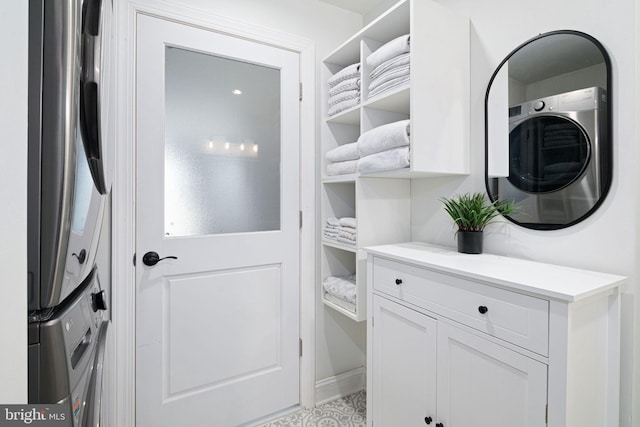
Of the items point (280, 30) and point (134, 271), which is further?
point (280, 30)

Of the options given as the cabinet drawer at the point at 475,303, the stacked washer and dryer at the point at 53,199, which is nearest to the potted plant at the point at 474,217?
the cabinet drawer at the point at 475,303

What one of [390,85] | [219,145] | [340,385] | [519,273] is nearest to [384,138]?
[390,85]

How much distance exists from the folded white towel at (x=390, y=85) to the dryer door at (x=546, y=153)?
1.66ft

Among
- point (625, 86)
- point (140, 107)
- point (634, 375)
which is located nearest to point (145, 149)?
point (140, 107)

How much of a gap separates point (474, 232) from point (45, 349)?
1.40 m

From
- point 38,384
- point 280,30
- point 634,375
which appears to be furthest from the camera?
point 280,30

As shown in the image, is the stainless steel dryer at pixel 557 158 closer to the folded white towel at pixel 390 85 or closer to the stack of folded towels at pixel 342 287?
the folded white towel at pixel 390 85

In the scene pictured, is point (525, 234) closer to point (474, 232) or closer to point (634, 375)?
point (474, 232)

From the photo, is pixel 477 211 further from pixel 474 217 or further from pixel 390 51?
pixel 390 51

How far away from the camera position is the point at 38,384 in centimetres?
40

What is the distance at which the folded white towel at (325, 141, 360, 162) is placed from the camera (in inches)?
68.3

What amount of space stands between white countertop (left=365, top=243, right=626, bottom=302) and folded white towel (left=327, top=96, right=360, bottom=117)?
86 cm

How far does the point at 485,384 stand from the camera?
40.4 inches

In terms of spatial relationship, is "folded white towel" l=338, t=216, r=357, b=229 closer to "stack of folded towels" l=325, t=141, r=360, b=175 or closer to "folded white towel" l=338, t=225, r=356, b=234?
"folded white towel" l=338, t=225, r=356, b=234
